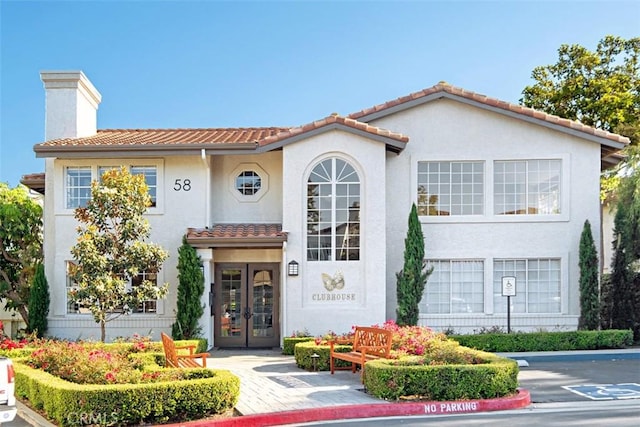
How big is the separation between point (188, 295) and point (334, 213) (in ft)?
15.3

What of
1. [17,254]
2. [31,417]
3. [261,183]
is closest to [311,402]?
[31,417]

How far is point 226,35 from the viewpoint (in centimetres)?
1789

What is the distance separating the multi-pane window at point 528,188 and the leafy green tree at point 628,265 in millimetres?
2003

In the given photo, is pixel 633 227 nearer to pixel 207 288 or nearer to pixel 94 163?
pixel 207 288

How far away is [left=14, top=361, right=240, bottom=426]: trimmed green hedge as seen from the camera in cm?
936

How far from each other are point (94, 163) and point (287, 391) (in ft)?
35.1

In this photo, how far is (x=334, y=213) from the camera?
18.8 meters

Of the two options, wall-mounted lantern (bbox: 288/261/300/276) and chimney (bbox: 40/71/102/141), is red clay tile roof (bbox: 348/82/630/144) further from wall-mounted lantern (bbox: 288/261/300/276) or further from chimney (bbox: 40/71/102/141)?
chimney (bbox: 40/71/102/141)

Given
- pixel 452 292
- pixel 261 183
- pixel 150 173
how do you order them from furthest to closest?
pixel 261 183 < pixel 150 173 < pixel 452 292

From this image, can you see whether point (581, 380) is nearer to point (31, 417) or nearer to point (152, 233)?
point (31, 417)

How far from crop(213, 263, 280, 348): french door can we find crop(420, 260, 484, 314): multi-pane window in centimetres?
446

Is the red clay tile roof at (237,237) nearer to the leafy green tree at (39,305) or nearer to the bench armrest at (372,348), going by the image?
the leafy green tree at (39,305)

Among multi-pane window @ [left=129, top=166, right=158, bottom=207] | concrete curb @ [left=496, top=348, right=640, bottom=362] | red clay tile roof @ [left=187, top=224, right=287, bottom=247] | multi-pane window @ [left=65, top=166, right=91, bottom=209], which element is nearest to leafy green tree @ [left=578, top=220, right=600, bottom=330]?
concrete curb @ [left=496, top=348, right=640, bottom=362]

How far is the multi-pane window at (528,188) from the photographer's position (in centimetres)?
1972
